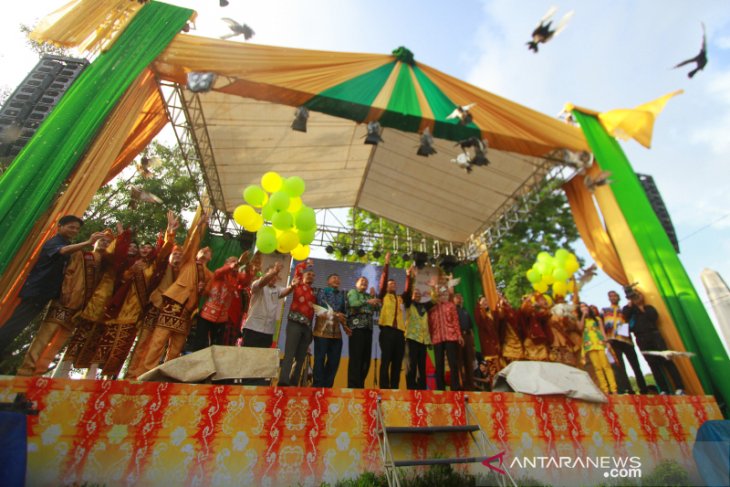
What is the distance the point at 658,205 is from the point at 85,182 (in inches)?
293

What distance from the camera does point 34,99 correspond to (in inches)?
137

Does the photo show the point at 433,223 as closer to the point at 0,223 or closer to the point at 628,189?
the point at 628,189

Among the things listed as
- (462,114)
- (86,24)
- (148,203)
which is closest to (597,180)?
(462,114)

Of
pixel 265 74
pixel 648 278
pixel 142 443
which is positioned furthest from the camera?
pixel 648 278

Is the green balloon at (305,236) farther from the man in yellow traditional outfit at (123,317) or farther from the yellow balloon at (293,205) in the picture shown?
the man in yellow traditional outfit at (123,317)

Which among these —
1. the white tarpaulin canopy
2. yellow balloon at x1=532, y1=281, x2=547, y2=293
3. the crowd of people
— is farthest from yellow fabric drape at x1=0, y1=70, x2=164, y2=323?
yellow balloon at x1=532, y1=281, x2=547, y2=293

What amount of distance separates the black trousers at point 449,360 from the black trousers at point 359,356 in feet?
2.30

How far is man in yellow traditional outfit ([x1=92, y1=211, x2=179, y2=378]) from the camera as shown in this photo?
3.14 meters

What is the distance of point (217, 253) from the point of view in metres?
7.45

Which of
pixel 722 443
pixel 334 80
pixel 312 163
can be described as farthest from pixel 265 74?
pixel 722 443

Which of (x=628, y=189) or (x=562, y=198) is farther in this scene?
(x=562, y=198)

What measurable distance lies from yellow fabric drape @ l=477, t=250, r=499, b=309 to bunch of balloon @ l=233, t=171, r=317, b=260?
4.85 meters

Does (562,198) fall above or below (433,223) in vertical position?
above

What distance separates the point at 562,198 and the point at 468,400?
1009 cm
